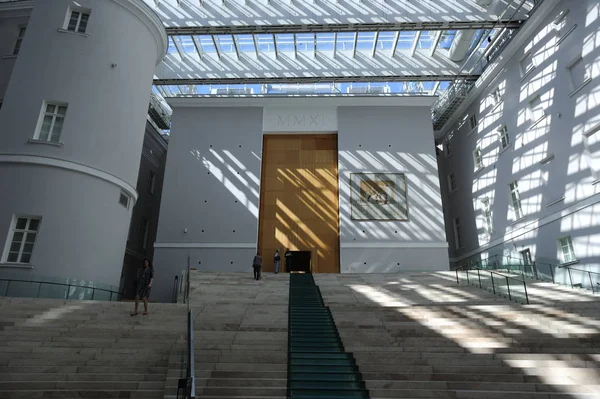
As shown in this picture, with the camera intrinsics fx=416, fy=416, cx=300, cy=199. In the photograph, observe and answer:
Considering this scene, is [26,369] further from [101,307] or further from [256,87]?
[256,87]

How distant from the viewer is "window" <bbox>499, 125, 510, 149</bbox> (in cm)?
2173

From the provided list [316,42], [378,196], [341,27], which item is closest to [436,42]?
[341,27]

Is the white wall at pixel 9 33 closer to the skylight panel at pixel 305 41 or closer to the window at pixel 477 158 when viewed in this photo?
the skylight panel at pixel 305 41

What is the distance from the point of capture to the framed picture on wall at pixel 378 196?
77.5 ft

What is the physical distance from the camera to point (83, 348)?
8.20 metres

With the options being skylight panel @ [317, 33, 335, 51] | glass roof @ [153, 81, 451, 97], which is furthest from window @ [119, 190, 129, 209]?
skylight panel @ [317, 33, 335, 51]

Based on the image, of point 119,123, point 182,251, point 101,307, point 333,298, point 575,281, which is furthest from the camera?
point 182,251

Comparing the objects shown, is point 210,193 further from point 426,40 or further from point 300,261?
point 426,40

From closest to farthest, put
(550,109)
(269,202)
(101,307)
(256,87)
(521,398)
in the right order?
(521,398) → (101,307) → (550,109) → (269,202) → (256,87)

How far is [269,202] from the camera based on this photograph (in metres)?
24.3

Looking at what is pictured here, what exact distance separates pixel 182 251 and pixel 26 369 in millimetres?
15534

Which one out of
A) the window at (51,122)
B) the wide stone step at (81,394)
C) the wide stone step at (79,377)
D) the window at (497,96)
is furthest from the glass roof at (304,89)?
the wide stone step at (81,394)

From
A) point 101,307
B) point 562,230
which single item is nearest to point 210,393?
point 101,307

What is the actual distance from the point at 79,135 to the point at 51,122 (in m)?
1.09
